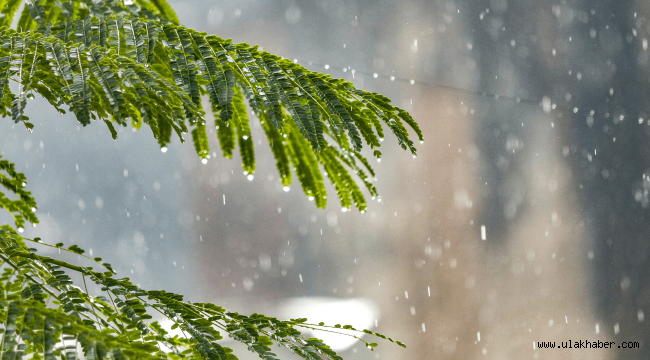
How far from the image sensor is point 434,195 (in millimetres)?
2910

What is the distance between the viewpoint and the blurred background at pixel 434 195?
2.69 metres

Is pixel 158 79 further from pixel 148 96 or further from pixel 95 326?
pixel 95 326

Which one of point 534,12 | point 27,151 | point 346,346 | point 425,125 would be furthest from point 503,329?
point 27,151

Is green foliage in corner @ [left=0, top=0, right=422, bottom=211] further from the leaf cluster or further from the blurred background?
the blurred background

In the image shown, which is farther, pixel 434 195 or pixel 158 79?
pixel 434 195

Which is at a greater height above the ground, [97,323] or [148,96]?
[148,96]

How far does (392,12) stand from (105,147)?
1.97 m

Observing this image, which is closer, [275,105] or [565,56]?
[275,105]

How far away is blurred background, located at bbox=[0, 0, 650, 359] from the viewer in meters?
2.69

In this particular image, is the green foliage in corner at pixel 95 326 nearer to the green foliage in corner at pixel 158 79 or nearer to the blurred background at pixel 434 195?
the green foliage in corner at pixel 158 79

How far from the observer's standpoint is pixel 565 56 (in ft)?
8.84

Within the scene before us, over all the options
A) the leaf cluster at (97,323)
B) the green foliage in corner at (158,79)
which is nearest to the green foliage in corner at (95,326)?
the leaf cluster at (97,323)

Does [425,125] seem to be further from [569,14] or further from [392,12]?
[569,14]

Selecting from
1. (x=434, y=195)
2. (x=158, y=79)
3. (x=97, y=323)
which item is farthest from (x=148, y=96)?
(x=434, y=195)
